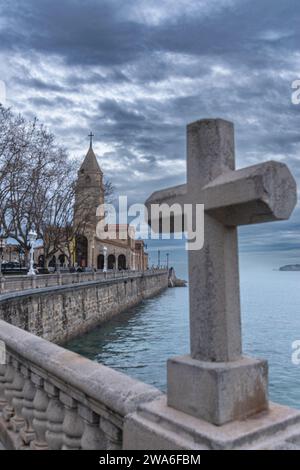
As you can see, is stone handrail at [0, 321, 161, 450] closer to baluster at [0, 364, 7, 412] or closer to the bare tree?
baluster at [0, 364, 7, 412]

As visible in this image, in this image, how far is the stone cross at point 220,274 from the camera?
1.97m

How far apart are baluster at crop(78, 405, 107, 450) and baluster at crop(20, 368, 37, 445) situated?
3.26ft

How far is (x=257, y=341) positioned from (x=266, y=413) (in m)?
24.7

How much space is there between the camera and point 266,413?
2129 mm

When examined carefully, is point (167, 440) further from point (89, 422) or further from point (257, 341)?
point (257, 341)

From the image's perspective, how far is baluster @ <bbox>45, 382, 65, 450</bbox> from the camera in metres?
3.02

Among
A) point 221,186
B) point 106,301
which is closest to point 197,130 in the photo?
point 221,186

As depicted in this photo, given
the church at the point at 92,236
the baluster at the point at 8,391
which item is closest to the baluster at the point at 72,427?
the baluster at the point at 8,391

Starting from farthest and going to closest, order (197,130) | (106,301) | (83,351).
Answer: (106,301), (83,351), (197,130)

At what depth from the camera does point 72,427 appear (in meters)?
2.88

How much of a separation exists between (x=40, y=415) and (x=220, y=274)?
2.10m

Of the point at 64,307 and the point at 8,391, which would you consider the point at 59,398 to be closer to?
the point at 8,391

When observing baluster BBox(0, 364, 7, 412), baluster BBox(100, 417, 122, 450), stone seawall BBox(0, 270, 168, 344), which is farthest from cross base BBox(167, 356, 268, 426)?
stone seawall BBox(0, 270, 168, 344)

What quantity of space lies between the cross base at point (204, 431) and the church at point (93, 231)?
35.6 meters
